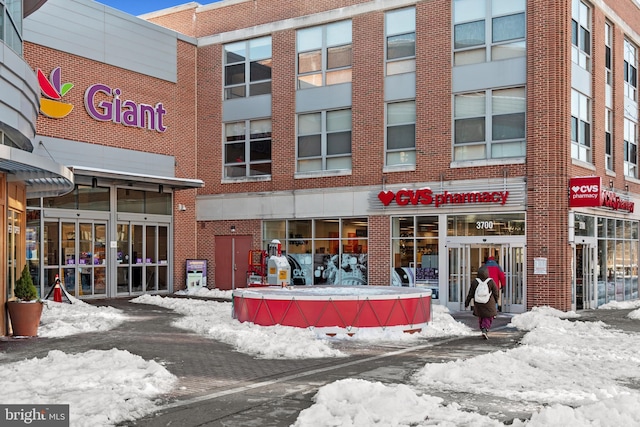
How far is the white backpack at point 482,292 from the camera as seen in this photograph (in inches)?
619

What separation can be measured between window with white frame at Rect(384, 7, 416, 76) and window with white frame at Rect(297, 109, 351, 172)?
8.23 ft

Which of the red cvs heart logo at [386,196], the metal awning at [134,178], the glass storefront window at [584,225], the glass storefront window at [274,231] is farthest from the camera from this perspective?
the glass storefront window at [274,231]

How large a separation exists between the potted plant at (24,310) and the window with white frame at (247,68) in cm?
1518

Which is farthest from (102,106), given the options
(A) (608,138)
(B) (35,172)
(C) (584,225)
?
(A) (608,138)

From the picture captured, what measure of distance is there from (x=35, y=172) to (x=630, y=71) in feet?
77.2

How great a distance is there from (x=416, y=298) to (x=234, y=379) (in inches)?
264

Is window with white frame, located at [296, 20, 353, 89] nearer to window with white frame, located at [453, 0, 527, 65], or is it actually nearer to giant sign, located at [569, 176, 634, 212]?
window with white frame, located at [453, 0, 527, 65]

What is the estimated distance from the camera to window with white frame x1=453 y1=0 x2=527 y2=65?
72.7 ft

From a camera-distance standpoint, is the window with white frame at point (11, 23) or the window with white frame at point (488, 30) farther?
the window with white frame at point (488, 30)

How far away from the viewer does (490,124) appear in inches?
885

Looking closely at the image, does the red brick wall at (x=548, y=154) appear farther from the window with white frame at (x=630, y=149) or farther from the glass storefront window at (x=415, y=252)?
the window with white frame at (x=630, y=149)

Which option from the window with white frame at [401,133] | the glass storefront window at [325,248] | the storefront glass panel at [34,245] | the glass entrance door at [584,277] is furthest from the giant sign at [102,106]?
the glass entrance door at [584,277]

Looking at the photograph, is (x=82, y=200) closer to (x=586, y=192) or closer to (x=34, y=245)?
(x=34, y=245)

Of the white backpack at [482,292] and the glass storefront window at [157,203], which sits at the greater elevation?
the glass storefront window at [157,203]
